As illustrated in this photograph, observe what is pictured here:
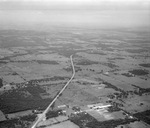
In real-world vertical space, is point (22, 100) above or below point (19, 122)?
above

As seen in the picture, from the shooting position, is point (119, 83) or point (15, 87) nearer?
point (15, 87)

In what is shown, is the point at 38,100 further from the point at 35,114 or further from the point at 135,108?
the point at 135,108

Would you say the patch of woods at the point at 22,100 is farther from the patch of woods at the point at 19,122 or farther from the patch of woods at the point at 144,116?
the patch of woods at the point at 144,116

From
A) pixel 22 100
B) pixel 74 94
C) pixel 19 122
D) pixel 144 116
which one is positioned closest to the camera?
pixel 19 122

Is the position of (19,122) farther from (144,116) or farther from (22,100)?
(144,116)

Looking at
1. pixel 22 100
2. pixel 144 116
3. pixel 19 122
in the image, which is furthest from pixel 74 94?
pixel 19 122

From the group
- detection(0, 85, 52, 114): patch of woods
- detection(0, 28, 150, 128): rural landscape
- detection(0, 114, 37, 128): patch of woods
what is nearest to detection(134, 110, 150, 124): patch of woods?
detection(0, 28, 150, 128): rural landscape

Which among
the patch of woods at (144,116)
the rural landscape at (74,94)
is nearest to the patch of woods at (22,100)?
the rural landscape at (74,94)

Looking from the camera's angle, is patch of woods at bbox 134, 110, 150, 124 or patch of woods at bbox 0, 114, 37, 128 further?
patch of woods at bbox 134, 110, 150, 124

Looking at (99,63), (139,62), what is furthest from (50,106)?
(139,62)

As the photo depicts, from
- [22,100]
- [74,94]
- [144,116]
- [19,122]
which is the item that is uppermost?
[22,100]

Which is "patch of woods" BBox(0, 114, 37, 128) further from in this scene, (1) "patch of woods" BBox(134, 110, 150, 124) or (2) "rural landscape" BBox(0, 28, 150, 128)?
(1) "patch of woods" BBox(134, 110, 150, 124)
